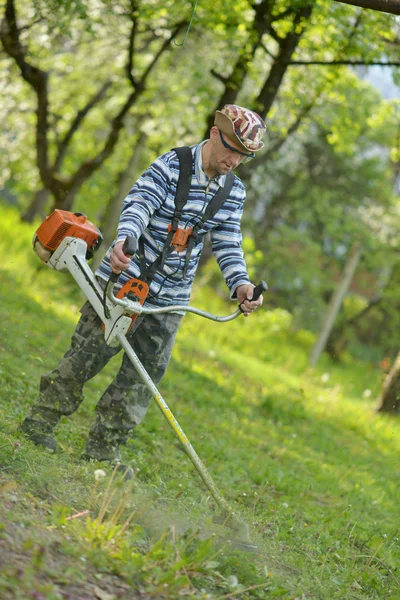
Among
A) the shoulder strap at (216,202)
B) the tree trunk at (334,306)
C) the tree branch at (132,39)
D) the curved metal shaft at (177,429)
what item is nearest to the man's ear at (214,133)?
the shoulder strap at (216,202)

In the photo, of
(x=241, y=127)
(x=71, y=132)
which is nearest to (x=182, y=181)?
(x=241, y=127)

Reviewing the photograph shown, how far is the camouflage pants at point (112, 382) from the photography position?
4789mm

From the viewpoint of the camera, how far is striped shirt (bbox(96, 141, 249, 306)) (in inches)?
176

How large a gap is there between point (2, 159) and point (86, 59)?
177 inches

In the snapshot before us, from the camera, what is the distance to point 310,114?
15562 mm

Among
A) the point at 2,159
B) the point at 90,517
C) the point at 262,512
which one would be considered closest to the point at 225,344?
the point at 2,159

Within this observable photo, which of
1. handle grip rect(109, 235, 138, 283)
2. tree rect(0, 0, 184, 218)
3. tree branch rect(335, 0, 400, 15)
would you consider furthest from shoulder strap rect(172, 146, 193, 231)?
tree rect(0, 0, 184, 218)

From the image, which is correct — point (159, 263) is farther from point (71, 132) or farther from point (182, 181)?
point (71, 132)

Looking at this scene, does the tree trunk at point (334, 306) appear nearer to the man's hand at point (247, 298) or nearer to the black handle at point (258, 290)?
the man's hand at point (247, 298)

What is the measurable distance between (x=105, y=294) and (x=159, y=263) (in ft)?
1.54

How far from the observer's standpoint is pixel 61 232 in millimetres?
4668

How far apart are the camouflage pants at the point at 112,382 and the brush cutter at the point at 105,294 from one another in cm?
16

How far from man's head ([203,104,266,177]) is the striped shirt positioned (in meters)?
0.12

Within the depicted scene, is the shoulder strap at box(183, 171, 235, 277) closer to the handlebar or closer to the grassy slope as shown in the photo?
the handlebar
